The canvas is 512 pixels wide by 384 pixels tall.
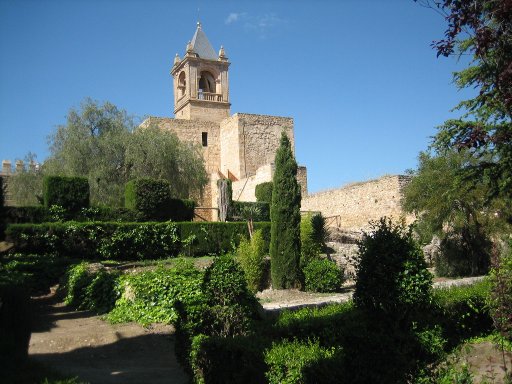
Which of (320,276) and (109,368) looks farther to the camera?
(320,276)

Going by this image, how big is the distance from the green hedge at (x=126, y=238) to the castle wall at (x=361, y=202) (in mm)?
7633

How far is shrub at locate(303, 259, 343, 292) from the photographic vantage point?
13547 millimetres

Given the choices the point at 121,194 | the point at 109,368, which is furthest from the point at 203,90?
the point at 109,368

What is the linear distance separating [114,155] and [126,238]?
10.7 meters

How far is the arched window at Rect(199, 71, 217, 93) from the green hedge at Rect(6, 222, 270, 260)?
86.2 feet

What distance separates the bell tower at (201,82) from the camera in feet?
133

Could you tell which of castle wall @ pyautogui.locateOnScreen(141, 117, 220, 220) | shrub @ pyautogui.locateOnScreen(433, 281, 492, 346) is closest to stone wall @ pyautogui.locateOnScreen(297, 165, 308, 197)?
castle wall @ pyautogui.locateOnScreen(141, 117, 220, 220)

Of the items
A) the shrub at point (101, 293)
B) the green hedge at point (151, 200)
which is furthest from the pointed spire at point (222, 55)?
the shrub at point (101, 293)

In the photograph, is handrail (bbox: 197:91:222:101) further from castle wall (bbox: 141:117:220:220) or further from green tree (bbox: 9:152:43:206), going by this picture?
green tree (bbox: 9:152:43:206)

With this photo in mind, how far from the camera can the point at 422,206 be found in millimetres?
16047

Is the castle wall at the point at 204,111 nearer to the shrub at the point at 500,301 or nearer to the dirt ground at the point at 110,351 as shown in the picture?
the dirt ground at the point at 110,351

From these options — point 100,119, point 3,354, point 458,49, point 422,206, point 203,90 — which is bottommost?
point 3,354

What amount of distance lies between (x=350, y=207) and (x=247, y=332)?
21.2 meters

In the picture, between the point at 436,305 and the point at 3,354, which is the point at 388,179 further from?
the point at 3,354
